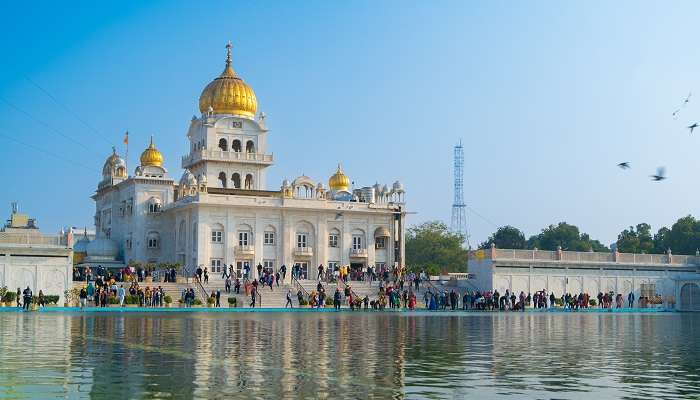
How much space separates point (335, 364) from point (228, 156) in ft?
205

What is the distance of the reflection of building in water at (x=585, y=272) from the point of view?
67625mm

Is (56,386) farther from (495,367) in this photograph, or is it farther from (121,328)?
(121,328)

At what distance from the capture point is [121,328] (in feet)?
93.4

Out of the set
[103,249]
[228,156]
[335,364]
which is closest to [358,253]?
[228,156]

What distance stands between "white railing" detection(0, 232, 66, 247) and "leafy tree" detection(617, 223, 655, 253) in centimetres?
5852

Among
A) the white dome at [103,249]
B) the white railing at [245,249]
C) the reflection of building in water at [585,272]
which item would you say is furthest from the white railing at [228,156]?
the reflection of building in water at [585,272]

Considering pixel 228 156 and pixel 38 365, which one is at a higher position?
pixel 228 156

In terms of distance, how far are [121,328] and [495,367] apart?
46.8ft

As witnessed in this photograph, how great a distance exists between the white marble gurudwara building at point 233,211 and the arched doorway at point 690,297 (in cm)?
2024

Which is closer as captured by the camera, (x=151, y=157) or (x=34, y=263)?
(x=34, y=263)

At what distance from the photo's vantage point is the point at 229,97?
79938 millimetres

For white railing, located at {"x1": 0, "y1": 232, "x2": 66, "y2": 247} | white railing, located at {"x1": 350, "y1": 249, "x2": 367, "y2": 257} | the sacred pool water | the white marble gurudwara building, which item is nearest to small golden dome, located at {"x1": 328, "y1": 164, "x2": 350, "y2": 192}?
the white marble gurudwara building

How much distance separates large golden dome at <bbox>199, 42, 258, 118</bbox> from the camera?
79.9 meters

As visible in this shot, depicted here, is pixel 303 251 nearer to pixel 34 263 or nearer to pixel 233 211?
pixel 233 211
